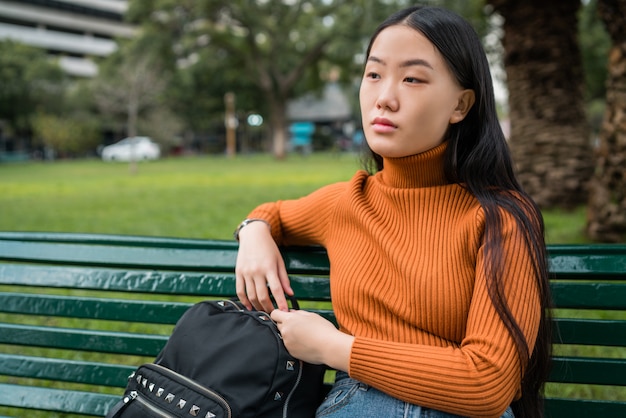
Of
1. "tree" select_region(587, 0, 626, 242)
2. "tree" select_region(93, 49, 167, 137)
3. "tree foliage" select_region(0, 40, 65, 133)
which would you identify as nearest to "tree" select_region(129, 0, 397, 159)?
"tree" select_region(93, 49, 167, 137)

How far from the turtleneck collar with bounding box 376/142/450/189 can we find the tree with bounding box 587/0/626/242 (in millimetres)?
3369

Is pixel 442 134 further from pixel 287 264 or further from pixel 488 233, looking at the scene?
pixel 287 264

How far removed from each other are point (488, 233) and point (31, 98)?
37.9m

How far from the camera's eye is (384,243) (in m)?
1.53

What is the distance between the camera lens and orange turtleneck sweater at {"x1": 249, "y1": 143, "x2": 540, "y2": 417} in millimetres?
1255

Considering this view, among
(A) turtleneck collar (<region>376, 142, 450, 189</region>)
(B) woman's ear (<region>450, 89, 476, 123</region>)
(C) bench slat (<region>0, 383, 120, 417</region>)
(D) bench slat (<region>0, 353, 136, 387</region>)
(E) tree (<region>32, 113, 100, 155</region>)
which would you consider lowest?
(E) tree (<region>32, 113, 100, 155</region>)

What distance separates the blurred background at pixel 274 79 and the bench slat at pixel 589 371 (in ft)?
2.81

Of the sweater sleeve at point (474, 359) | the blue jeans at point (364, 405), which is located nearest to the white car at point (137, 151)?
the blue jeans at point (364, 405)

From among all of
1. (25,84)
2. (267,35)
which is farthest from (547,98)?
(25,84)

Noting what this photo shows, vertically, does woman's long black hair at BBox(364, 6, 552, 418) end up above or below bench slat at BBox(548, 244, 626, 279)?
above

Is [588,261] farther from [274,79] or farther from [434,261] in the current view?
[274,79]

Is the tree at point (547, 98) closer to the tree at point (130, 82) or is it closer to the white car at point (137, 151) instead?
the tree at point (130, 82)

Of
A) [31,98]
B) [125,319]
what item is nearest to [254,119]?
[31,98]

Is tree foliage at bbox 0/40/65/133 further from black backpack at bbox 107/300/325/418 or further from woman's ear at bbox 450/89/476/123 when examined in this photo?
woman's ear at bbox 450/89/476/123
